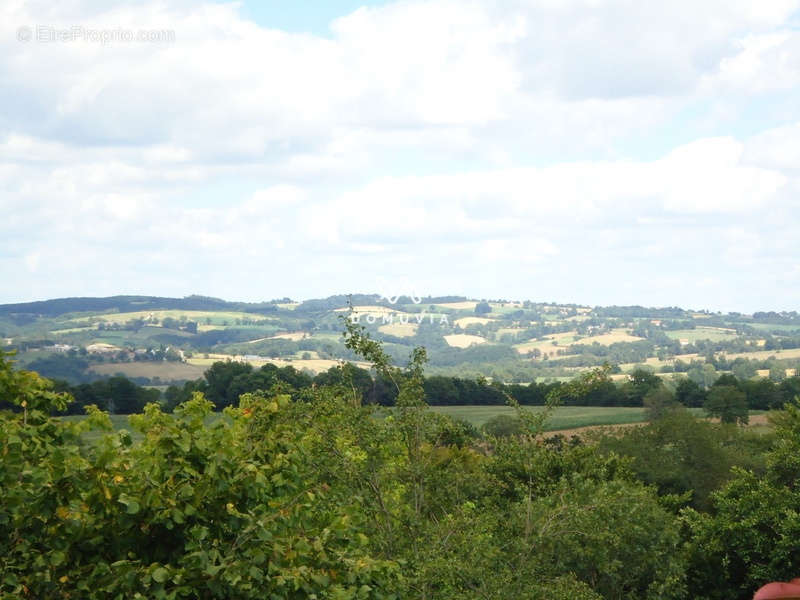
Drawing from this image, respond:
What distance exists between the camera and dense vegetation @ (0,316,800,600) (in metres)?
11.0

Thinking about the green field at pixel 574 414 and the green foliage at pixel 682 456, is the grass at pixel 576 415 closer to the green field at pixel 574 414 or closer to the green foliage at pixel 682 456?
the green field at pixel 574 414

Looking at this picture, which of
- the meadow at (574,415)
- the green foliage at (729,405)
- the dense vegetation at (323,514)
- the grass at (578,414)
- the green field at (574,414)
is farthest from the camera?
the green field at (574,414)

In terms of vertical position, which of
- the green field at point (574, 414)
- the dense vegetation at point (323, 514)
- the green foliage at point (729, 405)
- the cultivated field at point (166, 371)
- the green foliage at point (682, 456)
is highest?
the dense vegetation at point (323, 514)

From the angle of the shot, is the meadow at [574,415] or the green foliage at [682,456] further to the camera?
the meadow at [574,415]

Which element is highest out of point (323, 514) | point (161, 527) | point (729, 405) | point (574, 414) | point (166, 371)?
point (161, 527)

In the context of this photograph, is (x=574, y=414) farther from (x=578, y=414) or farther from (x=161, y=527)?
(x=161, y=527)

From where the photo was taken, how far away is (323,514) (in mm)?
16953

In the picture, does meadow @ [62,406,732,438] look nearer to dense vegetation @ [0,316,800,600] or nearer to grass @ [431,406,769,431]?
grass @ [431,406,769,431]

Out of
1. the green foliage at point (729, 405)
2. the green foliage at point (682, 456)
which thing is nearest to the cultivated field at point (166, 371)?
the green foliage at point (729, 405)

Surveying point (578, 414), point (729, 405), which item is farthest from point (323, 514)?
point (578, 414)

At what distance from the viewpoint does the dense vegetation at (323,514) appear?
1105cm

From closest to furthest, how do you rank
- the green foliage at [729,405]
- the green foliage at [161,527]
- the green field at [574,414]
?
the green foliage at [161,527] → the green foliage at [729,405] → the green field at [574,414]

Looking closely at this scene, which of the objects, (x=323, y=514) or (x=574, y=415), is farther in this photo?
(x=574, y=415)

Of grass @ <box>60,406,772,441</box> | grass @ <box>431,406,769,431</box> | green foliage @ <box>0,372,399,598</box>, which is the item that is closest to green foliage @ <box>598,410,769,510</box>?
grass @ <box>60,406,772,441</box>
